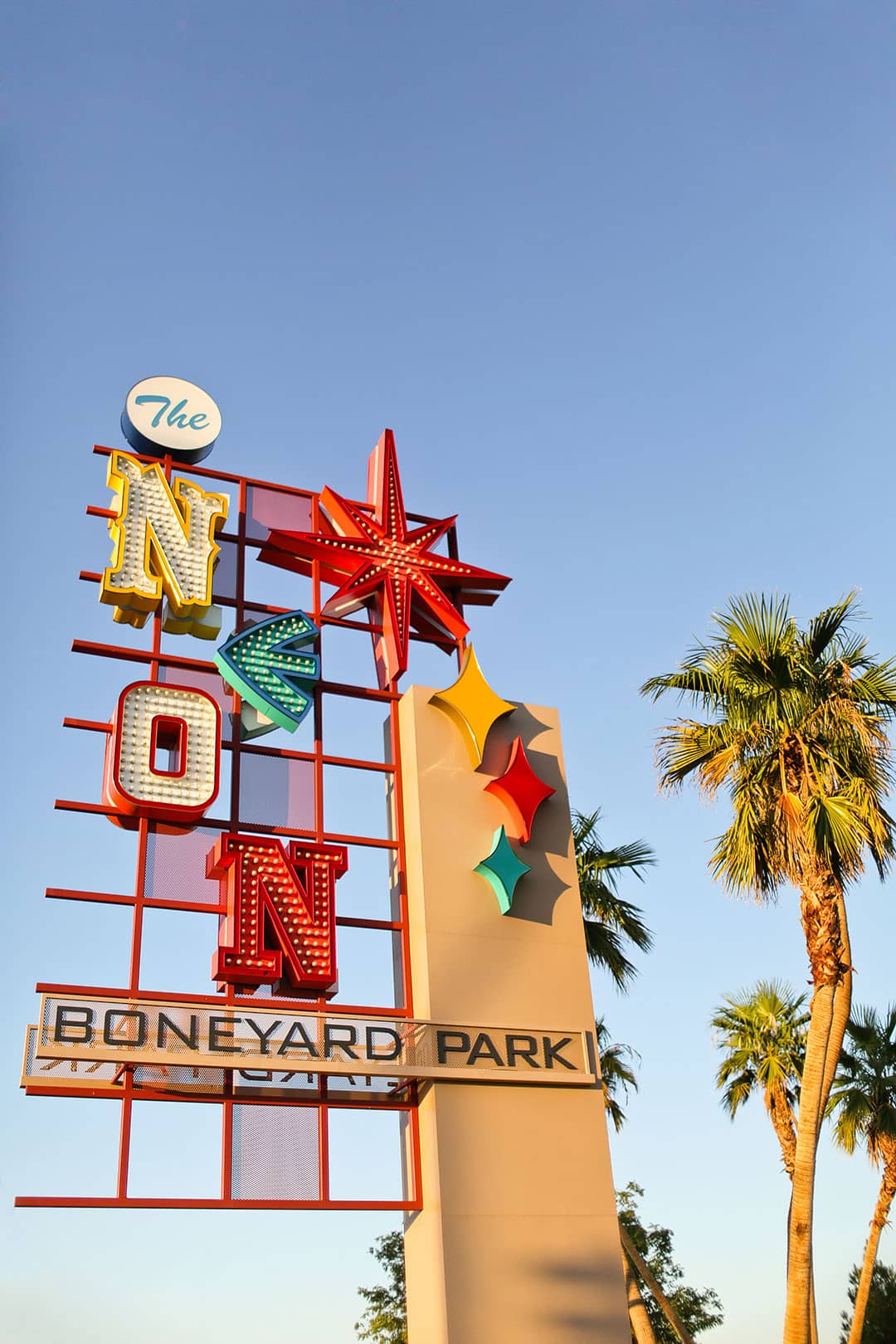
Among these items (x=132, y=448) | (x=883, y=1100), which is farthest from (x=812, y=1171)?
(x=132, y=448)

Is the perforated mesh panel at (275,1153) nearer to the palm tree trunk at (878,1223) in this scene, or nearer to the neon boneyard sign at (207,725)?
the neon boneyard sign at (207,725)

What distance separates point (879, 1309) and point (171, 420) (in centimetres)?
3050

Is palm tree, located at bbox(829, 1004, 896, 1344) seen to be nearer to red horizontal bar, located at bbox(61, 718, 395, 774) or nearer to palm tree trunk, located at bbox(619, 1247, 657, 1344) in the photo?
palm tree trunk, located at bbox(619, 1247, 657, 1344)

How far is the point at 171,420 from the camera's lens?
21.6 metres

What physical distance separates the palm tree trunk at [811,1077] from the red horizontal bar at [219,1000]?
5726 mm

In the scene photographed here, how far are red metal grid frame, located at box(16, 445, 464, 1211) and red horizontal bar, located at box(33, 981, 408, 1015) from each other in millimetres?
17

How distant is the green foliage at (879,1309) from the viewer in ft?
116

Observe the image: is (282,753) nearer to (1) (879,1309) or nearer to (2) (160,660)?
(2) (160,660)

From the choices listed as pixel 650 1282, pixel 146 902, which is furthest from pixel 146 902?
pixel 650 1282

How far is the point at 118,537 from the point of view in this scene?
19.7m

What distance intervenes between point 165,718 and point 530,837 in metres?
5.77

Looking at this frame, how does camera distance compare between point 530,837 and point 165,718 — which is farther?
point 530,837

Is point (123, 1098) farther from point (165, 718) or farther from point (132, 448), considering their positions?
point (132, 448)

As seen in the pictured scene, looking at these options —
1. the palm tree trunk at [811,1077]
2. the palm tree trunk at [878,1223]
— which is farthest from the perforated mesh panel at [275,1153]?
the palm tree trunk at [878,1223]
